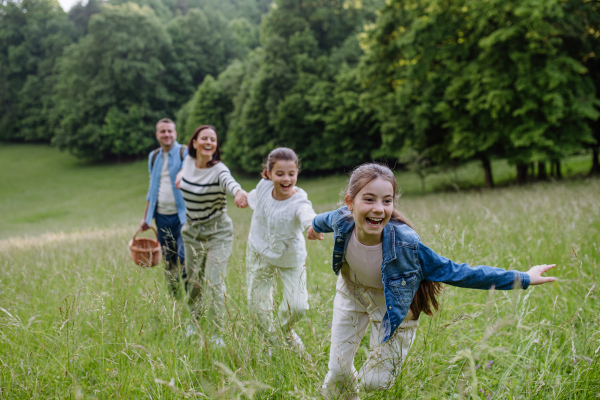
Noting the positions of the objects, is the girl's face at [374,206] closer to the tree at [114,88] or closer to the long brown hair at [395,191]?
the long brown hair at [395,191]

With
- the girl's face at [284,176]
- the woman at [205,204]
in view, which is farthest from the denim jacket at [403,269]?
the woman at [205,204]

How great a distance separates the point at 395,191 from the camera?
233 cm

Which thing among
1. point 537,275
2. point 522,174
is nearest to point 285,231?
point 537,275

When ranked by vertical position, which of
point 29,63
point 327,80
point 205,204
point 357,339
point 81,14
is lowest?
point 357,339

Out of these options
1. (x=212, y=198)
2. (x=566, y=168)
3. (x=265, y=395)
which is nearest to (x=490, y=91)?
(x=566, y=168)

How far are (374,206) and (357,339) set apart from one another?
0.87 meters

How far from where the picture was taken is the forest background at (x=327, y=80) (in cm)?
1341

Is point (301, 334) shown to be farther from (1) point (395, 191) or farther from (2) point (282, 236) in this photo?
(1) point (395, 191)

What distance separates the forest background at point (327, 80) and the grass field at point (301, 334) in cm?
843

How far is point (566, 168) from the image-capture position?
20.2 meters

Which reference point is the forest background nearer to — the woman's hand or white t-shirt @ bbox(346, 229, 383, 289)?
the woman's hand

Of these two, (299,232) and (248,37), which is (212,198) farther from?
(248,37)

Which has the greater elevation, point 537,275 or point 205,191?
point 205,191

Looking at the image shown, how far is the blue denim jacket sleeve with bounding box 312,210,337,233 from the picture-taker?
2498mm
